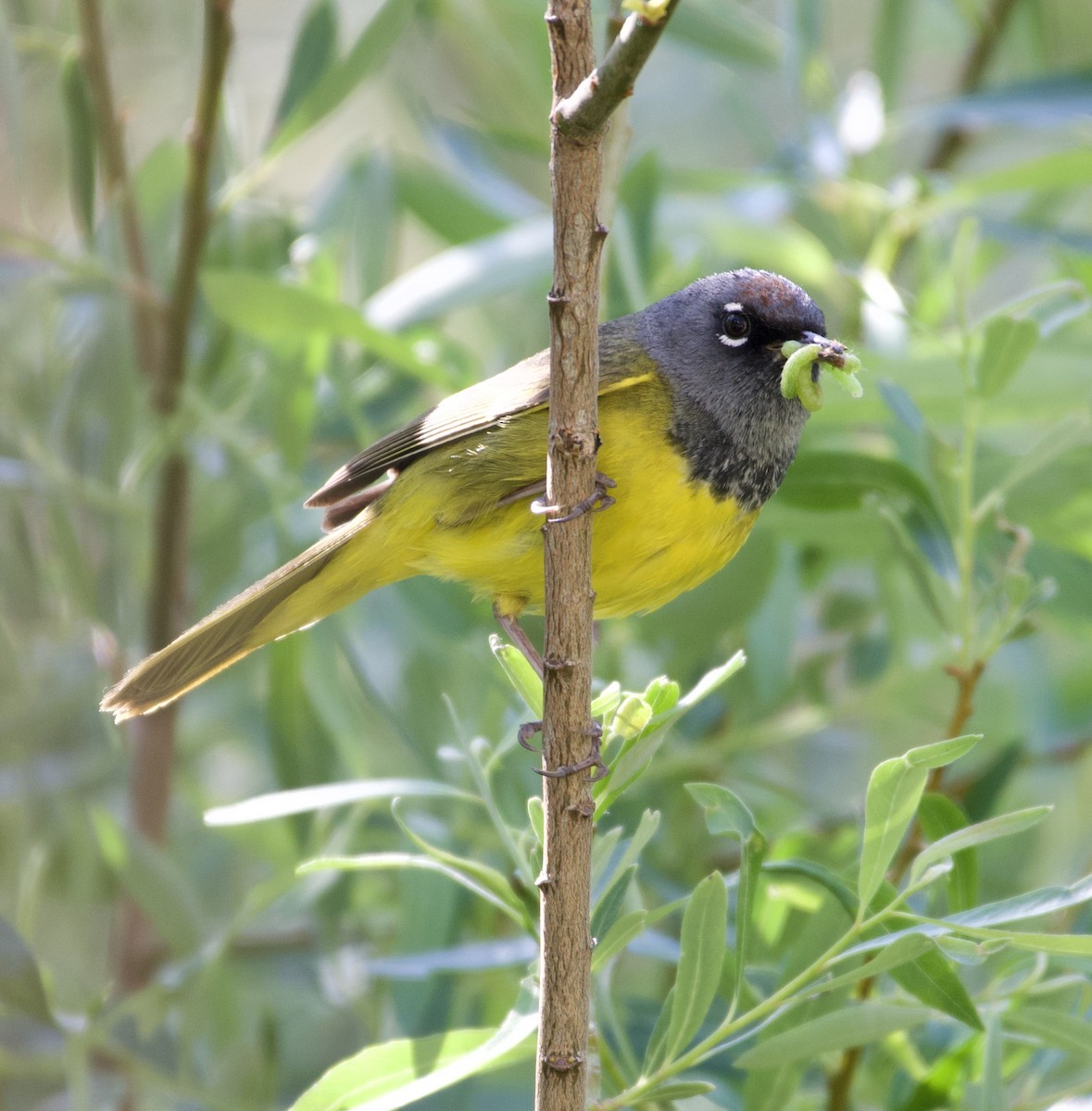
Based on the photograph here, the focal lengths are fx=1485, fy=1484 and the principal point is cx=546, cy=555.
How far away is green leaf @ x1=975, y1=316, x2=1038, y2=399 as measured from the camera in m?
2.18

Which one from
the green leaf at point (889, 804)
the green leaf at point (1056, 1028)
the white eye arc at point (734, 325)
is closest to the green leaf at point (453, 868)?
the green leaf at point (889, 804)

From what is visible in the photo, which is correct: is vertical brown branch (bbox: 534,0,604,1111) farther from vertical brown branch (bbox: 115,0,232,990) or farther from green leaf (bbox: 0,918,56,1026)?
vertical brown branch (bbox: 115,0,232,990)

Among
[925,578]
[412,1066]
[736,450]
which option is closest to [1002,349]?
[925,578]

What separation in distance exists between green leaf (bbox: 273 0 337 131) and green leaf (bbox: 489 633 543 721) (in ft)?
5.16

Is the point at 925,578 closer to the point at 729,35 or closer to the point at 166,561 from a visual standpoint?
the point at 166,561

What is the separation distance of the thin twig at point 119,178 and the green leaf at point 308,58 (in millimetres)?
395

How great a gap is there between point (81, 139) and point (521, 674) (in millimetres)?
1652

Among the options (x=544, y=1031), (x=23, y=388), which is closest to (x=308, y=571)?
(x=23, y=388)

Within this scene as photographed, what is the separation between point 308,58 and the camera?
2.98 meters

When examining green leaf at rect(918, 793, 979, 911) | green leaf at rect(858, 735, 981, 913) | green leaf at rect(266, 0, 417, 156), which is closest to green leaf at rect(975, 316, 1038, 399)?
green leaf at rect(918, 793, 979, 911)

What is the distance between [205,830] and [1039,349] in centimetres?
217

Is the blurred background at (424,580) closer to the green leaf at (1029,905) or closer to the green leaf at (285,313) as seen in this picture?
the green leaf at (285,313)

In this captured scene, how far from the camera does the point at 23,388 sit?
322 centimetres

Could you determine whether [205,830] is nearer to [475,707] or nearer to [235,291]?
[475,707]
